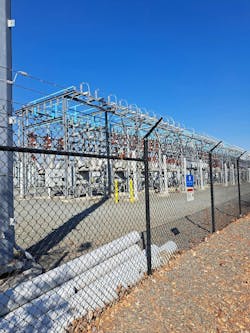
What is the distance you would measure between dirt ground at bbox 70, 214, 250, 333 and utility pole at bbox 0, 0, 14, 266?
1.71 metres

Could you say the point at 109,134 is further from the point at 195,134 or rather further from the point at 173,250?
the point at 173,250

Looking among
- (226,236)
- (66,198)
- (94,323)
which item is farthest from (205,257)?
(66,198)

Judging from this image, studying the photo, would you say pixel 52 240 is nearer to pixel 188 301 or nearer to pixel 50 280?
pixel 50 280

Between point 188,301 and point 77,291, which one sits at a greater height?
point 77,291

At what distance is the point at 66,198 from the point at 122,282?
12087 mm

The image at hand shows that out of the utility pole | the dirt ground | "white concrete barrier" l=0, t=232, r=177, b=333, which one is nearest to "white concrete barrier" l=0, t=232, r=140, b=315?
"white concrete barrier" l=0, t=232, r=177, b=333

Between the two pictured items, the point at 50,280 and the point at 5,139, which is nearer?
the point at 50,280

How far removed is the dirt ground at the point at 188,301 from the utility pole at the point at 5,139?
1.71 metres

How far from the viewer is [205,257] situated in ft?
14.9

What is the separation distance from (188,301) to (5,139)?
320 cm

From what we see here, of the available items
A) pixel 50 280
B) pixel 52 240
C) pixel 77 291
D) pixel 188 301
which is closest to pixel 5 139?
pixel 50 280

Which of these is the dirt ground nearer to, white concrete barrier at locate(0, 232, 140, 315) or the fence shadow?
white concrete barrier at locate(0, 232, 140, 315)

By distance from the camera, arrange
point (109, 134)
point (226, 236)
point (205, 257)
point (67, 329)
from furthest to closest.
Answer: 1. point (109, 134)
2. point (226, 236)
3. point (205, 257)
4. point (67, 329)

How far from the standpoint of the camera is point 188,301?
9.99 feet
